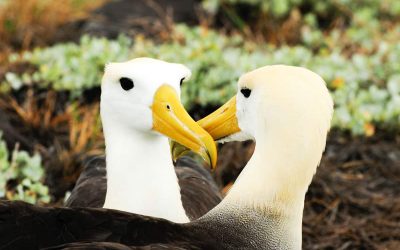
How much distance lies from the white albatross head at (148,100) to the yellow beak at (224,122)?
93 mm

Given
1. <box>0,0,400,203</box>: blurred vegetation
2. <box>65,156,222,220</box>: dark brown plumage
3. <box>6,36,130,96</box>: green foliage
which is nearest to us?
<box>65,156,222,220</box>: dark brown plumage

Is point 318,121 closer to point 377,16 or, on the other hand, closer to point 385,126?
point 385,126

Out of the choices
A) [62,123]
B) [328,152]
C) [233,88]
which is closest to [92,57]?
[62,123]

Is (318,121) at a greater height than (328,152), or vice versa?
(328,152)

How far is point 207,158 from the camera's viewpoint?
4.18m

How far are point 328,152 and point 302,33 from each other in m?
2.42

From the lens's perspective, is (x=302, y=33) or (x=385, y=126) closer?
(x=385, y=126)

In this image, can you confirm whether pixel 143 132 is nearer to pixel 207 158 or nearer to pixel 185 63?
pixel 207 158

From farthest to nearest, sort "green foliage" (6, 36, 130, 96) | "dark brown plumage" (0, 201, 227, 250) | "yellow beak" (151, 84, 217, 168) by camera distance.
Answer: "green foliage" (6, 36, 130, 96)
"yellow beak" (151, 84, 217, 168)
"dark brown plumage" (0, 201, 227, 250)

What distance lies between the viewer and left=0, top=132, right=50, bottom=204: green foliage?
18.2 ft

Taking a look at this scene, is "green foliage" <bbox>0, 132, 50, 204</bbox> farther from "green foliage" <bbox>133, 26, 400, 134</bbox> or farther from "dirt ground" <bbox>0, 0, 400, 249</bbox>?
"green foliage" <bbox>133, 26, 400, 134</bbox>

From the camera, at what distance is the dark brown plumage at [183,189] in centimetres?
504

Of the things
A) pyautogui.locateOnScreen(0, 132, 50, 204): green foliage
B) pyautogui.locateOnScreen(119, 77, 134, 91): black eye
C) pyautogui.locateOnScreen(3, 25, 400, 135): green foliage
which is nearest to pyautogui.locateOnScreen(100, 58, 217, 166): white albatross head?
pyautogui.locateOnScreen(119, 77, 134, 91): black eye

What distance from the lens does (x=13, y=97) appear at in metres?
7.43
